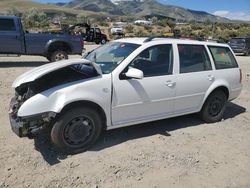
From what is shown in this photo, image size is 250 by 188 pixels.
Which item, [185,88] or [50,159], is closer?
[50,159]

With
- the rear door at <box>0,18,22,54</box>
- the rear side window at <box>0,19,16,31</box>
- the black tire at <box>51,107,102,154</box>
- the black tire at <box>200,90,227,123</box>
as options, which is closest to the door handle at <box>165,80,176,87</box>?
the black tire at <box>200,90,227,123</box>

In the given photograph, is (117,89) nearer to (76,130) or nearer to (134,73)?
(134,73)

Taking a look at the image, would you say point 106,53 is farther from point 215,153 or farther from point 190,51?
point 215,153

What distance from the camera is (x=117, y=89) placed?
16.4 ft

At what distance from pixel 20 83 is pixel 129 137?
80.6 inches

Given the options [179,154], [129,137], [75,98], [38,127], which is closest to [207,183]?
[179,154]

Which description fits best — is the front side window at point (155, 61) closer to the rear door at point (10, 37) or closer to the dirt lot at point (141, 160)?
the dirt lot at point (141, 160)

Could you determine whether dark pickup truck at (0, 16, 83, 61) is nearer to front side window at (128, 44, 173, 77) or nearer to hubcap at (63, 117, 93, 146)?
front side window at (128, 44, 173, 77)

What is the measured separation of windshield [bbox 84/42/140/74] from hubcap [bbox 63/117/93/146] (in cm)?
85

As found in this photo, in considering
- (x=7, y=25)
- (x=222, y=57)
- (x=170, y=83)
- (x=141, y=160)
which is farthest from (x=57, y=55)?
(x=141, y=160)

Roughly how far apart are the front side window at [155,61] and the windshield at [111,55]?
204mm

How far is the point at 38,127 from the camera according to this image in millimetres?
4473

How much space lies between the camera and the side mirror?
16.0 feet

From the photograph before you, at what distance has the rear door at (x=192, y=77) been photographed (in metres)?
5.83
